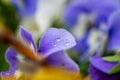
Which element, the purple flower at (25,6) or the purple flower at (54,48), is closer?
the purple flower at (54,48)

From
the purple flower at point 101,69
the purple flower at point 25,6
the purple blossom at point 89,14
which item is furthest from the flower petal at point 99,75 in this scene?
the purple flower at point 25,6

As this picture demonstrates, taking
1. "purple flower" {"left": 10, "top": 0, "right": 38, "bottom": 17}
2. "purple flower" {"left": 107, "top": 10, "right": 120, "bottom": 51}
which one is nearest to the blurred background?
"purple flower" {"left": 10, "top": 0, "right": 38, "bottom": 17}

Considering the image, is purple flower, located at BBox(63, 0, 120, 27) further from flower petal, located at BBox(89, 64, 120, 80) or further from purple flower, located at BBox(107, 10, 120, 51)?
flower petal, located at BBox(89, 64, 120, 80)

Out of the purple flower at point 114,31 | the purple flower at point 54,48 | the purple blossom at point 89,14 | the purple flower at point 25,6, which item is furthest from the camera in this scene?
the purple flower at point 25,6

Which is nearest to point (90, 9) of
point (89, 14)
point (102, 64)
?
point (89, 14)

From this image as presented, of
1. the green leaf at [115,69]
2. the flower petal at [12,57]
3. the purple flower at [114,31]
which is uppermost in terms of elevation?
the flower petal at [12,57]

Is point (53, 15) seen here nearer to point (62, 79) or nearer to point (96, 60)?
point (96, 60)

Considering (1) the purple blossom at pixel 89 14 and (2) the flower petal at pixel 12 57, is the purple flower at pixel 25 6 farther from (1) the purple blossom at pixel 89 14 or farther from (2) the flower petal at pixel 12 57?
(2) the flower petal at pixel 12 57

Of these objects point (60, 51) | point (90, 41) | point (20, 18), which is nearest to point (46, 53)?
point (60, 51)
